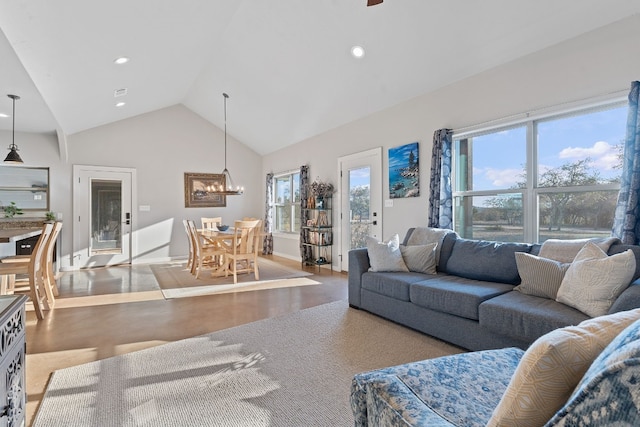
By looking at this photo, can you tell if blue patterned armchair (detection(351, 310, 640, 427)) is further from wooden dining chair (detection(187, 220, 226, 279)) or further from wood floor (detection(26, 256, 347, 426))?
wooden dining chair (detection(187, 220, 226, 279))

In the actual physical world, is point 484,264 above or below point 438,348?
above

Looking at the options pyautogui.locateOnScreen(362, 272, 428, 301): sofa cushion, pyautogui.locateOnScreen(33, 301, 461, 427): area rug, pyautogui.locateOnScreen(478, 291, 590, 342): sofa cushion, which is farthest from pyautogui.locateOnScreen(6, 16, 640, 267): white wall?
pyautogui.locateOnScreen(33, 301, 461, 427): area rug

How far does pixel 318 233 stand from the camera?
6453mm

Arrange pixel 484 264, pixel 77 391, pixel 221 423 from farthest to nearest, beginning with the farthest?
pixel 484 264 → pixel 77 391 → pixel 221 423

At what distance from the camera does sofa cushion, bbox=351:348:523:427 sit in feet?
3.41

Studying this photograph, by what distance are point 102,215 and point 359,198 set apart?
549 centimetres

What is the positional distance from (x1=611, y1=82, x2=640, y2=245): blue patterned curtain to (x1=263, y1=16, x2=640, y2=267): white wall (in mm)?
301

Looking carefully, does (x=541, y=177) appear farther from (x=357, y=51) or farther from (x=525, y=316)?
(x=357, y=51)

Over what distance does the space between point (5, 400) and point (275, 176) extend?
733 cm

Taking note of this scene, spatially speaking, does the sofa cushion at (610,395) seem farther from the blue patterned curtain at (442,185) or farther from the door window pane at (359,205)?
the door window pane at (359,205)

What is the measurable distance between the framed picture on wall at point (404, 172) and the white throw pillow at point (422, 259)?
1159 mm

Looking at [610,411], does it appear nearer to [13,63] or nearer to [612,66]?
[612,66]

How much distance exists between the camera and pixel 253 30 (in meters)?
4.64

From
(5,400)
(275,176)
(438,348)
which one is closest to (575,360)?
(5,400)
